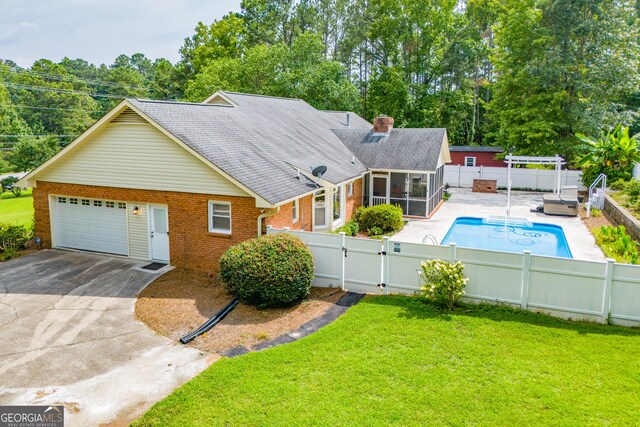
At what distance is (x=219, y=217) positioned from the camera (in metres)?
13.8

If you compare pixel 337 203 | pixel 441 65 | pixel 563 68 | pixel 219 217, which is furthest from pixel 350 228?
pixel 441 65

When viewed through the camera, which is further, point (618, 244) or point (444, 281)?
point (618, 244)

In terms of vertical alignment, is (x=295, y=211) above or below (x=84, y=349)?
above

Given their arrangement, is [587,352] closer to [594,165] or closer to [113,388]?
[113,388]

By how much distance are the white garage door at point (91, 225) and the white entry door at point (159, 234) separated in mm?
1171

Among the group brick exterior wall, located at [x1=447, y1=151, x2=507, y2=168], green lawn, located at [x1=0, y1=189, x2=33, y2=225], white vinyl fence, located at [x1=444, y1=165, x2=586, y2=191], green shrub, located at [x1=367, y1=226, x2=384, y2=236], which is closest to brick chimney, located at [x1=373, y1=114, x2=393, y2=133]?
green shrub, located at [x1=367, y1=226, x2=384, y2=236]

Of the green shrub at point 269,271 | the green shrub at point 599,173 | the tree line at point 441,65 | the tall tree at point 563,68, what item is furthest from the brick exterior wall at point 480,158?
the green shrub at point 269,271

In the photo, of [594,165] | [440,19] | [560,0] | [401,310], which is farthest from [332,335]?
[440,19]

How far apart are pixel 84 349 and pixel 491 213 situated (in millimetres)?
21102

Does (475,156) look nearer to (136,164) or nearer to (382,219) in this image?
(382,219)

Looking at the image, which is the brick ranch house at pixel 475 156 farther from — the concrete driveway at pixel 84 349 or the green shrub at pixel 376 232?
the concrete driveway at pixel 84 349

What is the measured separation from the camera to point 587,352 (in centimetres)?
851

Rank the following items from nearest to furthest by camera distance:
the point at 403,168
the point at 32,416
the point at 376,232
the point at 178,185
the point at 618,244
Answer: the point at 32,416, the point at 178,185, the point at 618,244, the point at 376,232, the point at 403,168

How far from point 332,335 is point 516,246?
12381 millimetres
